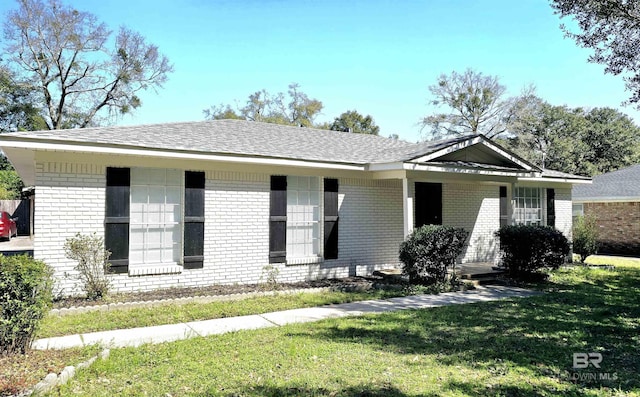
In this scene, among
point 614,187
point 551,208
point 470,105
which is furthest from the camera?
point 470,105

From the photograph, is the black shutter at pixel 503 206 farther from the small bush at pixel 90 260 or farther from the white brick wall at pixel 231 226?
the small bush at pixel 90 260

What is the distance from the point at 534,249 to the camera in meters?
10.6

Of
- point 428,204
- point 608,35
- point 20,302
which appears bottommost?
point 20,302

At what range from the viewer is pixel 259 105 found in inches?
1576

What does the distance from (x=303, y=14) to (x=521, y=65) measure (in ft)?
27.6

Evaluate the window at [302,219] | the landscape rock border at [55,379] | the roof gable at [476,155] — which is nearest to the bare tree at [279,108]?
the roof gable at [476,155]

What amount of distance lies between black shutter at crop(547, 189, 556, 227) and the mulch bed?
818cm

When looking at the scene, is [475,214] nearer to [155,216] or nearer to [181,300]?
[181,300]

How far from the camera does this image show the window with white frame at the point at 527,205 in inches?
569

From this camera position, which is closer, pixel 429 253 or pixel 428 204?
pixel 429 253

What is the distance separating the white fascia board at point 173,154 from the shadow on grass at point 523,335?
4.01 m

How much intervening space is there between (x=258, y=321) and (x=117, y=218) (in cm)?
358

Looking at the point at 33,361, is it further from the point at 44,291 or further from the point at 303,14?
the point at 303,14

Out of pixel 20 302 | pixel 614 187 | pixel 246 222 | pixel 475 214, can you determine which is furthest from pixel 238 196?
pixel 614 187
